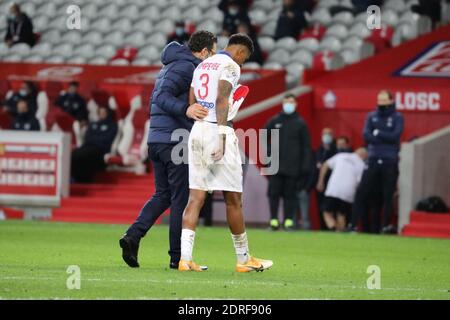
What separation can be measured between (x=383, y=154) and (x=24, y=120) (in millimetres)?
7798

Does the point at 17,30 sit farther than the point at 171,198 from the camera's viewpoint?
Yes

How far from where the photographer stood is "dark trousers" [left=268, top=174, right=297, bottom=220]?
21.3m

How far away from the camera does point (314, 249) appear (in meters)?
16.9

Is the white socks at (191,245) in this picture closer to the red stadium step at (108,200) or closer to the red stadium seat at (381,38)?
the red stadium step at (108,200)

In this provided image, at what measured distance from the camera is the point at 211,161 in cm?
1175

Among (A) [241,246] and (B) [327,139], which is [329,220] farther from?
(A) [241,246]

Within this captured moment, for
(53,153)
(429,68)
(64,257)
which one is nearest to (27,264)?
(64,257)

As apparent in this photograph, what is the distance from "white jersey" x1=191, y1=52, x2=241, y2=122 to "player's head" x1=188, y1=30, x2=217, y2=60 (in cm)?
37

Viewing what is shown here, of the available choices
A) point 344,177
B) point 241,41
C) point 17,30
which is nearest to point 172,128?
point 241,41

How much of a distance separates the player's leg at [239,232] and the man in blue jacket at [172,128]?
53cm

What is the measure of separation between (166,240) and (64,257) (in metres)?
4.19

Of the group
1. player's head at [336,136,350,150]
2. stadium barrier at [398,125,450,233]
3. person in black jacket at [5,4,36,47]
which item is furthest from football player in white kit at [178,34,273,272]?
person in black jacket at [5,4,36,47]

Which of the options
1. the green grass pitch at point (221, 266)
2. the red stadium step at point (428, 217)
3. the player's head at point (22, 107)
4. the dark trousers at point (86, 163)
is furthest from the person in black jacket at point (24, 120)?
the red stadium step at point (428, 217)
